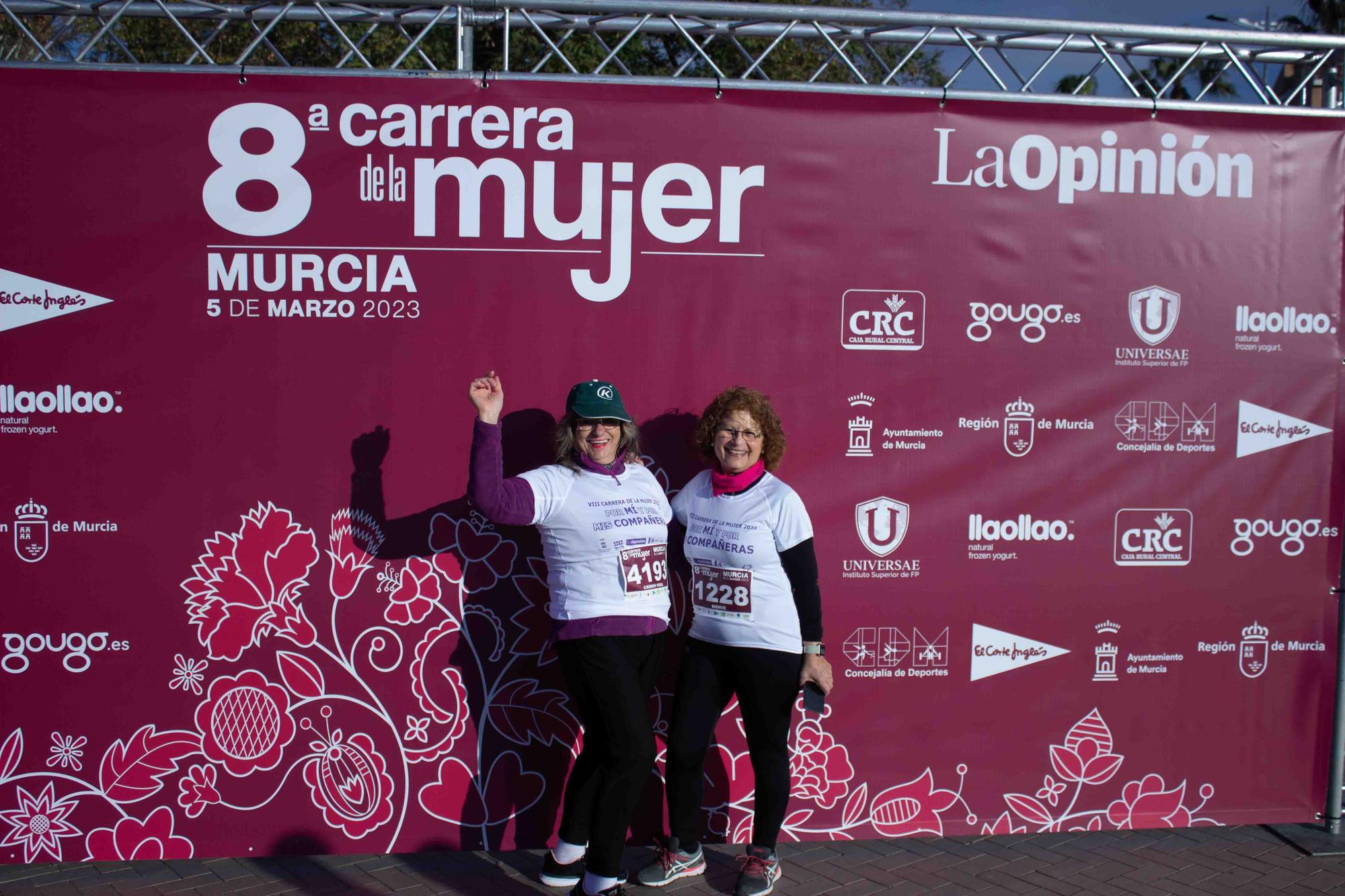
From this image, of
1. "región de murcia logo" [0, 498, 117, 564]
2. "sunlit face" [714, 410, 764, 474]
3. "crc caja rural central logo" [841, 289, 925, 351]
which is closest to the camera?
"sunlit face" [714, 410, 764, 474]

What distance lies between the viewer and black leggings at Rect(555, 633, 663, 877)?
3408 millimetres

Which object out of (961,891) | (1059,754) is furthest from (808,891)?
(1059,754)

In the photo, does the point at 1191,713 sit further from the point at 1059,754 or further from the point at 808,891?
the point at 808,891

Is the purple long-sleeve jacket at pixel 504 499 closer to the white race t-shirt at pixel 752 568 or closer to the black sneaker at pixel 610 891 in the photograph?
the white race t-shirt at pixel 752 568

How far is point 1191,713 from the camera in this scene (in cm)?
423

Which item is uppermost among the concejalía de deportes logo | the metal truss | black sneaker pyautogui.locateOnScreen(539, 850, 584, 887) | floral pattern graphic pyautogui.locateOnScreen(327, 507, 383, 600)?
the metal truss

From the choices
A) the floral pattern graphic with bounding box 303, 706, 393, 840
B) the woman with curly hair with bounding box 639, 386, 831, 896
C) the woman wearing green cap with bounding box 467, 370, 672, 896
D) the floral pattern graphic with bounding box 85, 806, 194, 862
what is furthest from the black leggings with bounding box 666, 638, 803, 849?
the floral pattern graphic with bounding box 85, 806, 194, 862

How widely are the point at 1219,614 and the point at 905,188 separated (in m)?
2.19

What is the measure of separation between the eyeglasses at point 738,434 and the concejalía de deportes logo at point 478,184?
2.43ft

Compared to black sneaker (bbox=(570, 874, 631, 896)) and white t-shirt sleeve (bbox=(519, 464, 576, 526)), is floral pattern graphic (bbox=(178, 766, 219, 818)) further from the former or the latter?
white t-shirt sleeve (bbox=(519, 464, 576, 526))

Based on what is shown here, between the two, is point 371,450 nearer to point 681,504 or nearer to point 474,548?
point 474,548

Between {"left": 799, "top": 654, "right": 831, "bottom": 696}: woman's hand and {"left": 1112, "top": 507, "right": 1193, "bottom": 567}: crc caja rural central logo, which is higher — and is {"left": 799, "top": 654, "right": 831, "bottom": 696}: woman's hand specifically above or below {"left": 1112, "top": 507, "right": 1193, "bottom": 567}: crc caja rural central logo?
below

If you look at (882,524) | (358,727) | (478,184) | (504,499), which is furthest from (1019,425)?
(358,727)

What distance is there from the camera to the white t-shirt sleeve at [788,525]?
3.59m
